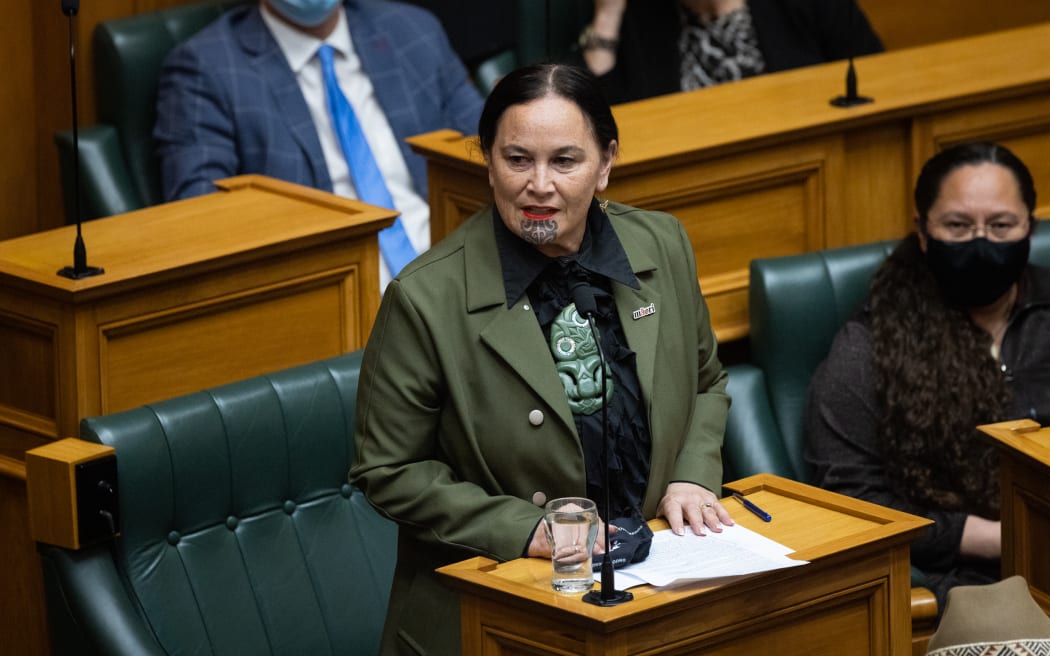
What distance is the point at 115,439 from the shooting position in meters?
2.94

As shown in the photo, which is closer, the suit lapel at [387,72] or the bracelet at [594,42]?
the suit lapel at [387,72]

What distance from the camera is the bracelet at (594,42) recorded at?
4.86 metres

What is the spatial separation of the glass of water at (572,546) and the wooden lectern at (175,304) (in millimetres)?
1165

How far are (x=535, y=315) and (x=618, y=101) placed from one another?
2.40 meters

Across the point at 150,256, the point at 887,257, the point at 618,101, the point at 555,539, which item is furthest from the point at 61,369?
the point at 618,101

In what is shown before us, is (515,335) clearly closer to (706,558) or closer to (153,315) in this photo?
(706,558)

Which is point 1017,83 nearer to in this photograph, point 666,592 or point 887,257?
point 887,257

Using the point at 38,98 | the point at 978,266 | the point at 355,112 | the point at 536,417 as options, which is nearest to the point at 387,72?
the point at 355,112

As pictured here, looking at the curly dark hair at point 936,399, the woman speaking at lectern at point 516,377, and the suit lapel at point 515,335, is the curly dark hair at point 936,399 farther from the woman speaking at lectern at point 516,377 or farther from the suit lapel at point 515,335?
the suit lapel at point 515,335

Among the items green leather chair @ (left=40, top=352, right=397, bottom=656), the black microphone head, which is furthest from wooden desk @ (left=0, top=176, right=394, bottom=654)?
the black microphone head

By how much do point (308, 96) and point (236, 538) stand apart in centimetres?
169

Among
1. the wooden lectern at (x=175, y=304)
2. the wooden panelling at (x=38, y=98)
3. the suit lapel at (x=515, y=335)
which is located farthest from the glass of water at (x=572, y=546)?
the wooden panelling at (x=38, y=98)

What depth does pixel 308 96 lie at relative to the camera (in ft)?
14.9

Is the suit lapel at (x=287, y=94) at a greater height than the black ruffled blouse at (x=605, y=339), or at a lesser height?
greater
